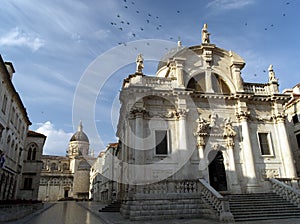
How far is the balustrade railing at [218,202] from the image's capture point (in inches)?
498

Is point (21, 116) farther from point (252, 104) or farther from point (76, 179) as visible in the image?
point (76, 179)

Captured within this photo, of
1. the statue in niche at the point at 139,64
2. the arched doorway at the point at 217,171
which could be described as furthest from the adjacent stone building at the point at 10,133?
the arched doorway at the point at 217,171

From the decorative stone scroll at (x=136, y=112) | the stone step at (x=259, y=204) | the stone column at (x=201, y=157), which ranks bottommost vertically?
the stone step at (x=259, y=204)

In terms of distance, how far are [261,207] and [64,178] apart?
70.0 meters

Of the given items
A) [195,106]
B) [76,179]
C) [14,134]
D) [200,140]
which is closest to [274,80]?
[195,106]

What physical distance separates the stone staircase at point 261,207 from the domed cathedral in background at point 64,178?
6498 cm

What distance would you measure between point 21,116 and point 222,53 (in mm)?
24324

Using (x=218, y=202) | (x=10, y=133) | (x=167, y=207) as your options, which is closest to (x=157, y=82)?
(x=167, y=207)

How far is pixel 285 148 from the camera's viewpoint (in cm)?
2031

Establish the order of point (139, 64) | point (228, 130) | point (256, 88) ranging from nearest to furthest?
point (228, 130), point (139, 64), point (256, 88)

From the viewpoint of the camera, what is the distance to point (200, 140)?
1922 centimetres

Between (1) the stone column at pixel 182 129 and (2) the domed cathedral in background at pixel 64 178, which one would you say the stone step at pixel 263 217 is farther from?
(2) the domed cathedral in background at pixel 64 178

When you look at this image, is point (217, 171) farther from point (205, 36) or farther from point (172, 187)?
point (205, 36)

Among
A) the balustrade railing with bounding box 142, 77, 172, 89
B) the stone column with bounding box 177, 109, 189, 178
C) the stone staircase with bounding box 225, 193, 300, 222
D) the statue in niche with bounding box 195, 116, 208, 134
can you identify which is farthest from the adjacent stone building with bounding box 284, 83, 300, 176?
the balustrade railing with bounding box 142, 77, 172, 89
